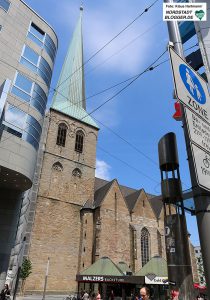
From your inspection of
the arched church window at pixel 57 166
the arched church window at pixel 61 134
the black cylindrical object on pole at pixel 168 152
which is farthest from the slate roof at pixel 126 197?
the black cylindrical object on pole at pixel 168 152

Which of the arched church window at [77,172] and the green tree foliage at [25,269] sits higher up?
the arched church window at [77,172]

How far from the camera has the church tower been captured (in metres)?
30.9

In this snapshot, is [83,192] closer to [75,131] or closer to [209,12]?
[75,131]

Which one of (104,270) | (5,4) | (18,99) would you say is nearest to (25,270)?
(104,270)

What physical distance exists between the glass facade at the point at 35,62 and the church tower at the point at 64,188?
3.29 m

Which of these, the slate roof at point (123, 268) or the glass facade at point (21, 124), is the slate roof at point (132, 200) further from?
the glass facade at point (21, 124)

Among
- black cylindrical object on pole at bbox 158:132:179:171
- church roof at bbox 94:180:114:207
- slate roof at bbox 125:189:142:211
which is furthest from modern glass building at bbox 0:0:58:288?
slate roof at bbox 125:189:142:211

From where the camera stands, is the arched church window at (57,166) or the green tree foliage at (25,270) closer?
the green tree foliage at (25,270)

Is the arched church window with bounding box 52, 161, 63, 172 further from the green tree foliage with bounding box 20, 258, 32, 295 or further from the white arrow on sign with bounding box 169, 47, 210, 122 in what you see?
the white arrow on sign with bounding box 169, 47, 210, 122

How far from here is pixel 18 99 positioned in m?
21.1

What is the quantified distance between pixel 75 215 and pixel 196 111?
33674mm

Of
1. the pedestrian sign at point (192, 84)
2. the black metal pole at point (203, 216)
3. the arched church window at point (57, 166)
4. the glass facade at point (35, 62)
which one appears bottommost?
the black metal pole at point (203, 216)

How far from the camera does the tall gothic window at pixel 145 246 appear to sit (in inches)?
1500

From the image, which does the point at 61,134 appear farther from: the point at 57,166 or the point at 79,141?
the point at 57,166
